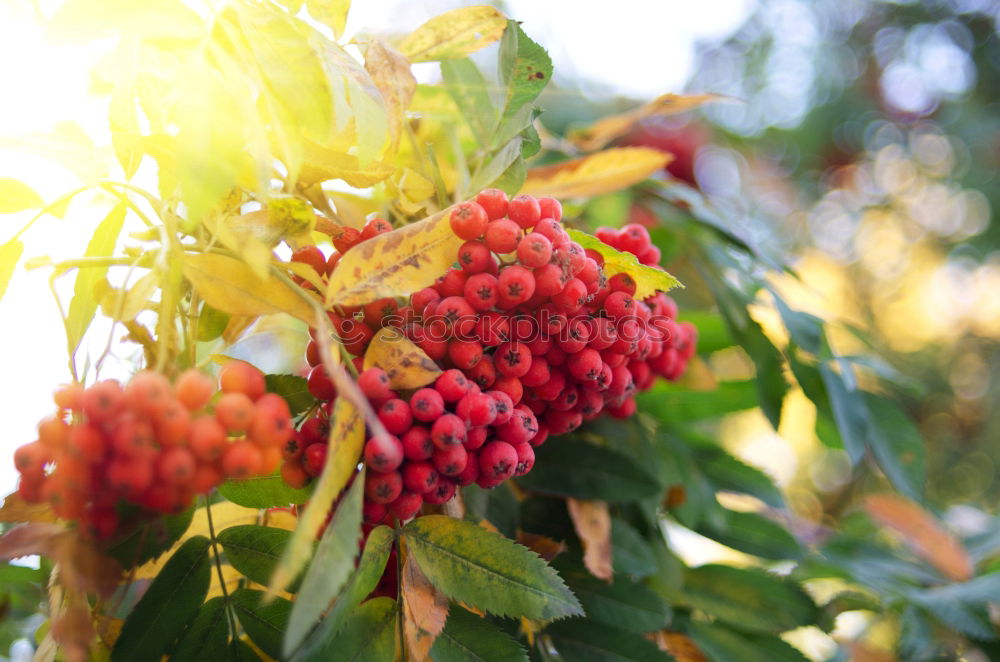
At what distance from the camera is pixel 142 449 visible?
43 centimetres

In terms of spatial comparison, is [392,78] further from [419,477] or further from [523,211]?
[419,477]

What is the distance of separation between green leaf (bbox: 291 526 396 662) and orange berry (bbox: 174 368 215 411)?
0.16 metres

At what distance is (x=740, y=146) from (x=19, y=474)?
2.02 metres

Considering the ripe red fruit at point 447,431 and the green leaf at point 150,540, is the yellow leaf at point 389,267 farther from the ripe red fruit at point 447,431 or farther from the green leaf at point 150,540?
the green leaf at point 150,540

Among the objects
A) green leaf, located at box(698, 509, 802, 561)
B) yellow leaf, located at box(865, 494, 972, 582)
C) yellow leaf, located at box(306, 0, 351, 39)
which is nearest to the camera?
yellow leaf, located at box(306, 0, 351, 39)

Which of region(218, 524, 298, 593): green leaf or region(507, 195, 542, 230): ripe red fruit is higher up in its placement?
region(507, 195, 542, 230): ripe red fruit

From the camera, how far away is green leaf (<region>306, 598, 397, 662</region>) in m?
0.54

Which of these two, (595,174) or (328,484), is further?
(595,174)

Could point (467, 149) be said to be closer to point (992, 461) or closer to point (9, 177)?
point (9, 177)

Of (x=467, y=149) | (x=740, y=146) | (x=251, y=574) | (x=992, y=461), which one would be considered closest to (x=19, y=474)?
(x=251, y=574)

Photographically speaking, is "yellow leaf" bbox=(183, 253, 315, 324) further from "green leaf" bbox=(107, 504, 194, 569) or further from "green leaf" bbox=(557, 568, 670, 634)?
"green leaf" bbox=(557, 568, 670, 634)

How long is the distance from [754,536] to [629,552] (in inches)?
11.2

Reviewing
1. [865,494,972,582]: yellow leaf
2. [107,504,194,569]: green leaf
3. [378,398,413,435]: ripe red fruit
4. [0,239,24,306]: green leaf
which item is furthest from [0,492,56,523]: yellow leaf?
[865,494,972,582]: yellow leaf

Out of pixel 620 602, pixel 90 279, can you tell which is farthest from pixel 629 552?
pixel 90 279
